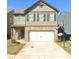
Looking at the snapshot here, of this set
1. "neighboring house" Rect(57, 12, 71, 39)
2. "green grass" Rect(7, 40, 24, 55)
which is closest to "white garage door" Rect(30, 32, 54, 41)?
"neighboring house" Rect(57, 12, 71, 39)

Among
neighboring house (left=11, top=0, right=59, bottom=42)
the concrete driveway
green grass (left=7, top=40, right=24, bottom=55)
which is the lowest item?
the concrete driveway

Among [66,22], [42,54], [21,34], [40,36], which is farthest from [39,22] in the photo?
[42,54]

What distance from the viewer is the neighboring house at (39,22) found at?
26.7m

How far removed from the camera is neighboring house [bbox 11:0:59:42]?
1051 inches

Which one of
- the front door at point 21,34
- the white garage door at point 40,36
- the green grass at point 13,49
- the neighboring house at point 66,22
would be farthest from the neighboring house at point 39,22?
the green grass at point 13,49

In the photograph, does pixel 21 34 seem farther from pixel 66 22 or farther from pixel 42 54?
pixel 42 54

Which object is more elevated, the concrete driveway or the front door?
the front door

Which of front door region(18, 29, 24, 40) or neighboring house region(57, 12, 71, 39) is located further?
front door region(18, 29, 24, 40)

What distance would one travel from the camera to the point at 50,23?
26.9 meters

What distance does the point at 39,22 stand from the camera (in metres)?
27.1

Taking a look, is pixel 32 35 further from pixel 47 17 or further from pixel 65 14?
pixel 65 14

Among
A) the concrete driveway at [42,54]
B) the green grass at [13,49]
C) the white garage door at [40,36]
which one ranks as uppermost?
the white garage door at [40,36]

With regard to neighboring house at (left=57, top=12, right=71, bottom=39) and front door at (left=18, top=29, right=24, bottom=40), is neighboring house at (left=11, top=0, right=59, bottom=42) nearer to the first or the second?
front door at (left=18, top=29, right=24, bottom=40)

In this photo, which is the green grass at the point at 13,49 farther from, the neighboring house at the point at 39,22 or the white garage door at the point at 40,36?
the white garage door at the point at 40,36
